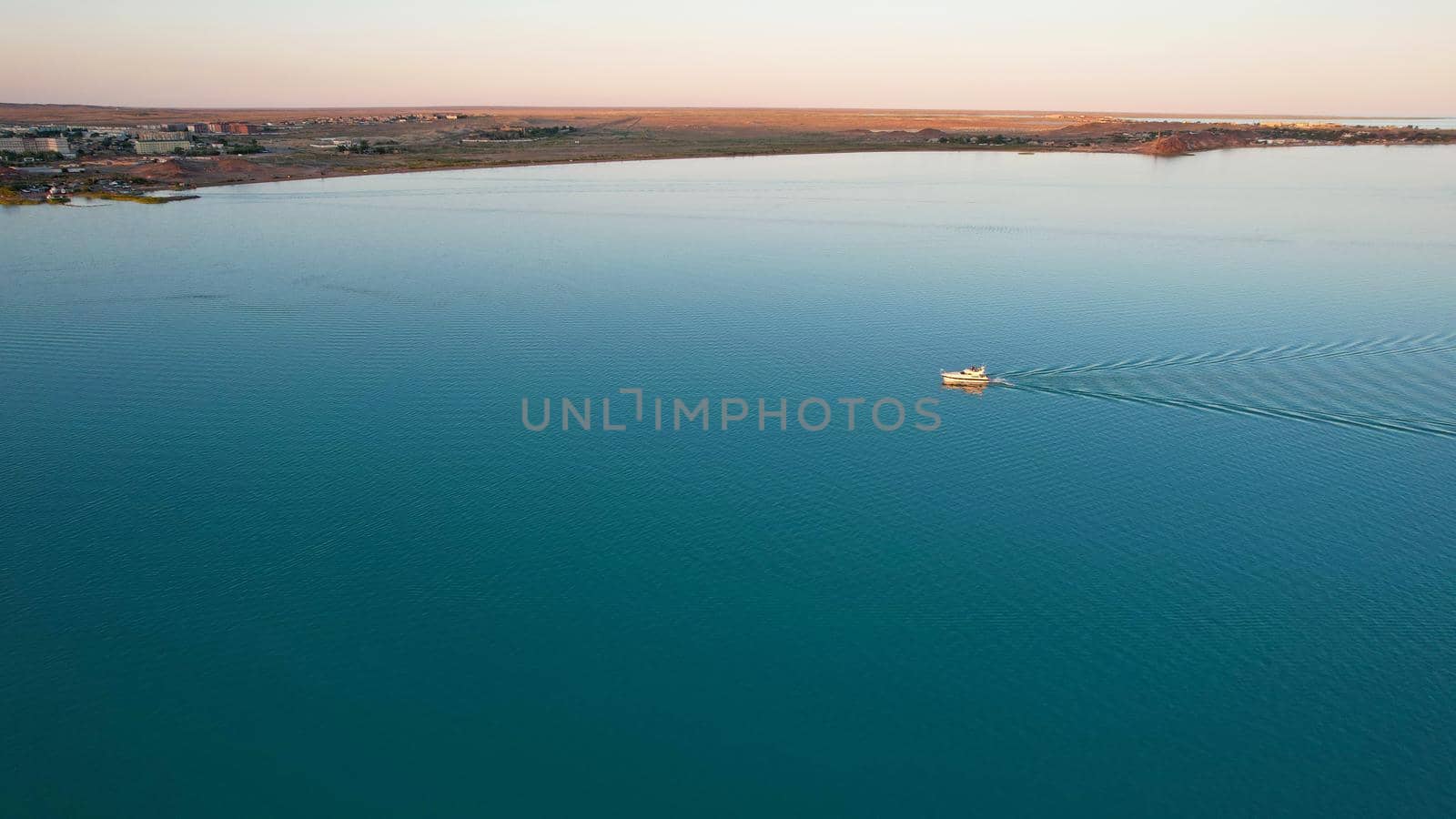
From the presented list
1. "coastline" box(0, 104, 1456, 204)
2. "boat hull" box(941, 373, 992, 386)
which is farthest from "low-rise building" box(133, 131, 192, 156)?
"boat hull" box(941, 373, 992, 386)

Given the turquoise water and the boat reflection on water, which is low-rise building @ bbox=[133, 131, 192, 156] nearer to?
the turquoise water

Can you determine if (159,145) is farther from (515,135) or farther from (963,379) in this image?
(963,379)

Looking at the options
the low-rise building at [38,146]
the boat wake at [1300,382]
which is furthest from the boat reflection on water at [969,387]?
the low-rise building at [38,146]

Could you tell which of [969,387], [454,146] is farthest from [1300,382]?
[454,146]

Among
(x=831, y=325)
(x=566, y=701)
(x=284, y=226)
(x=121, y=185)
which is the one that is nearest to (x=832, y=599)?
(x=566, y=701)

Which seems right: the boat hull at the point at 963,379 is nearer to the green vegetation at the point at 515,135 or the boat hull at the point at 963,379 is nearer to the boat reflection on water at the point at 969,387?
the boat reflection on water at the point at 969,387
